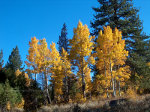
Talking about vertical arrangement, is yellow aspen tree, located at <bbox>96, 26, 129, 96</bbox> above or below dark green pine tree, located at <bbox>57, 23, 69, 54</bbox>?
below

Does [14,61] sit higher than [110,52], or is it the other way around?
[14,61]

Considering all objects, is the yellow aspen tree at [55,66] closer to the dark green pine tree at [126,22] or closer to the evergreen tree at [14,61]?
the dark green pine tree at [126,22]

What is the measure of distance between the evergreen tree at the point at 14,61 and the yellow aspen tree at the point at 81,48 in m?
28.2

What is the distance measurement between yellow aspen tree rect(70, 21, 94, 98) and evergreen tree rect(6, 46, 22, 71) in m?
28.2

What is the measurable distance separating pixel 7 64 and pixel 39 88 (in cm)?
2033

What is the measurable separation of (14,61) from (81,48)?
29.2 metres

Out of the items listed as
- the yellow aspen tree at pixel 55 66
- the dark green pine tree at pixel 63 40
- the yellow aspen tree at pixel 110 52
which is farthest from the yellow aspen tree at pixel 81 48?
the dark green pine tree at pixel 63 40

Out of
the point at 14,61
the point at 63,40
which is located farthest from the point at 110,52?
the point at 14,61

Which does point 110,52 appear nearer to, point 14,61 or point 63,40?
point 63,40

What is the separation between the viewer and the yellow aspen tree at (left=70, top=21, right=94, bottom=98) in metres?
16.0

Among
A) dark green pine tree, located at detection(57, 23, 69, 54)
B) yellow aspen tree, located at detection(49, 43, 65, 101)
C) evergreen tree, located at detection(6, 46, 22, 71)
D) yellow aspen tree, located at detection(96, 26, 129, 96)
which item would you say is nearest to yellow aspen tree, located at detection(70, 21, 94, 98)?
yellow aspen tree, located at detection(96, 26, 129, 96)

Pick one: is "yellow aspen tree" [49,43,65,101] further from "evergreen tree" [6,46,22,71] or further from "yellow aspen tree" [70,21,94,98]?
"evergreen tree" [6,46,22,71]

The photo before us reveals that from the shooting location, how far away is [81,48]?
53.0ft

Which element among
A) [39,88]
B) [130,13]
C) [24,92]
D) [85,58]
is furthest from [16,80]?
[130,13]
